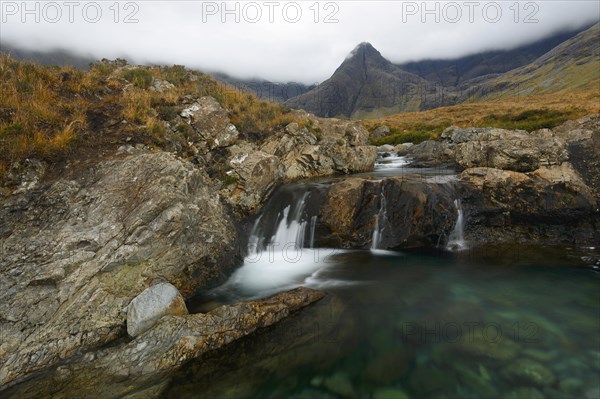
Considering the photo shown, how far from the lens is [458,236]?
1350 centimetres

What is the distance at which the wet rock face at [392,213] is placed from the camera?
13.5m

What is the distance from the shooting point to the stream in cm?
622

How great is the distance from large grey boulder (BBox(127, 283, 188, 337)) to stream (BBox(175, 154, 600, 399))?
107cm

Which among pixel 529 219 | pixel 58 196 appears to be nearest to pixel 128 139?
pixel 58 196

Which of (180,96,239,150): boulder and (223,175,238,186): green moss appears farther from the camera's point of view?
(180,96,239,150): boulder

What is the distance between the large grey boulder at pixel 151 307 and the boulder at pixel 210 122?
9526mm

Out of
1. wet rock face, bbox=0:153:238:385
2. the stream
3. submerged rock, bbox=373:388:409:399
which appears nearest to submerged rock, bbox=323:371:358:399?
the stream

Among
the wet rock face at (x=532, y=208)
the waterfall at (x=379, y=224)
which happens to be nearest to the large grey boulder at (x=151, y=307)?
the waterfall at (x=379, y=224)

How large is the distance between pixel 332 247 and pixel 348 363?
703 centimetres

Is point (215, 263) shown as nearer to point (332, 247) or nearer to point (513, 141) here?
point (332, 247)

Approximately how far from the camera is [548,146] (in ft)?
48.8

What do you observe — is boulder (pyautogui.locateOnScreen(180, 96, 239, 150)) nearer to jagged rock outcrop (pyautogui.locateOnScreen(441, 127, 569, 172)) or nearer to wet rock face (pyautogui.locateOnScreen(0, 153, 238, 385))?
wet rock face (pyautogui.locateOnScreen(0, 153, 238, 385))

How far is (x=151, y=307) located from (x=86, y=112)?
8956mm

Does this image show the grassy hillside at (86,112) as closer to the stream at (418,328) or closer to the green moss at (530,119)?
the stream at (418,328)
